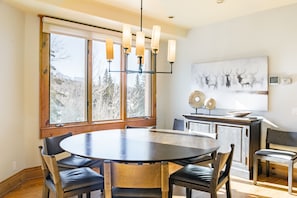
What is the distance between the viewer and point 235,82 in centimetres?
450

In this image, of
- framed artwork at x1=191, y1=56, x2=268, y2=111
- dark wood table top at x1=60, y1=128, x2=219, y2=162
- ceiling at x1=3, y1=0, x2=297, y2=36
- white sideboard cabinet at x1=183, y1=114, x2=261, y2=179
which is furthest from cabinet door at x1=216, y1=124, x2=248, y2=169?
ceiling at x1=3, y1=0, x2=297, y2=36

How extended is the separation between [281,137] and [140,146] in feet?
8.44

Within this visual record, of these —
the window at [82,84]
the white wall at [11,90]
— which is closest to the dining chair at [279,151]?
the window at [82,84]

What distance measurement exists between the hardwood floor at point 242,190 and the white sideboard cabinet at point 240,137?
23cm

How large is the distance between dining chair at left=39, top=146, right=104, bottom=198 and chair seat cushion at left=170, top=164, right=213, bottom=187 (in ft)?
2.36

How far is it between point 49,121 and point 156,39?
2.22 m

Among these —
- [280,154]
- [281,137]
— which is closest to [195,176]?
[280,154]

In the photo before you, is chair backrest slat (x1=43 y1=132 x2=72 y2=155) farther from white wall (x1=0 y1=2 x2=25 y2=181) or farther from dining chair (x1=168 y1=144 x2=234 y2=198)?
dining chair (x1=168 y1=144 x2=234 y2=198)

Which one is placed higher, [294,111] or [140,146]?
[294,111]

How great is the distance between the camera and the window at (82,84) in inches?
154

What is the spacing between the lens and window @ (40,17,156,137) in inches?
154

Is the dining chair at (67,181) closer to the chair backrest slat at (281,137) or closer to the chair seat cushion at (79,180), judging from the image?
the chair seat cushion at (79,180)

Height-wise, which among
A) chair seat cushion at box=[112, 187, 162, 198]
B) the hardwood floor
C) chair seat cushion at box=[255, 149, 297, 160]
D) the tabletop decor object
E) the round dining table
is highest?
the tabletop decor object

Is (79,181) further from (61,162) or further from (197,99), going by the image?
(197,99)
